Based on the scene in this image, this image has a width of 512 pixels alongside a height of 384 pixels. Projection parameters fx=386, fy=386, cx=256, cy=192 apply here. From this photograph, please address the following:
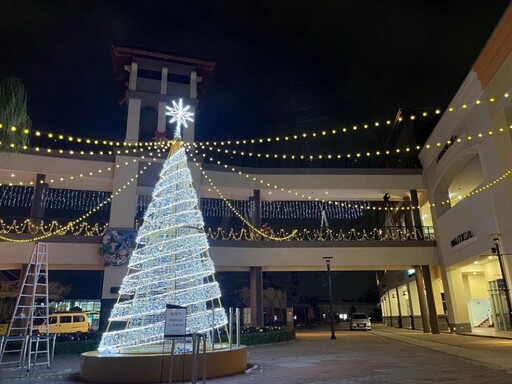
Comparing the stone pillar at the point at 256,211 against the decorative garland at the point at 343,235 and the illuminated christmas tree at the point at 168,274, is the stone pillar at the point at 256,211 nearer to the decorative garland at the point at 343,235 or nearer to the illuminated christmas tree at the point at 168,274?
the decorative garland at the point at 343,235

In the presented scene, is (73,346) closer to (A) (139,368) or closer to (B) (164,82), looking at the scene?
(A) (139,368)

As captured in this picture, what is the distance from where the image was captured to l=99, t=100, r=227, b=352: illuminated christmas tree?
27.7ft

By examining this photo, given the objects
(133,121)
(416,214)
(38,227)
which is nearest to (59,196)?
(38,227)

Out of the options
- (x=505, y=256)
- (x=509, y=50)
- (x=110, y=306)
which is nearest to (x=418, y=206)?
(x=505, y=256)

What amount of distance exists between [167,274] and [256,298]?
11724 mm

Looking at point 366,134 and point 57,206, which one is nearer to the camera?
point 57,206

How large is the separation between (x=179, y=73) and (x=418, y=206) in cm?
1557

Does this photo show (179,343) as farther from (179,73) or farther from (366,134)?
(366,134)

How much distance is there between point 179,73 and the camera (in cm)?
2192

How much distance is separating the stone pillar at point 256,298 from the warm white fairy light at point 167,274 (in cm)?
1082

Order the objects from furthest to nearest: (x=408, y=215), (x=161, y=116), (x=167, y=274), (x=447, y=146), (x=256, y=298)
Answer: (x=408, y=215) < (x=161, y=116) < (x=256, y=298) < (x=447, y=146) < (x=167, y=274)

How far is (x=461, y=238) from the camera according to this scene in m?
17.3

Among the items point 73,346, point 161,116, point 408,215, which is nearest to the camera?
point 73,346

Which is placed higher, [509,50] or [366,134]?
[366,134]
